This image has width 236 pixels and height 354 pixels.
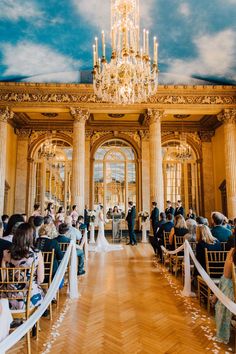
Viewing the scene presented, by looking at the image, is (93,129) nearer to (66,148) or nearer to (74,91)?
(66,148)

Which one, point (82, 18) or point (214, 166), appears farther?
point (214, 166)

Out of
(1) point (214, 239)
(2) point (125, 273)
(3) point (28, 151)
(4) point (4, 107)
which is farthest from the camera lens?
(3) point (28, 151)

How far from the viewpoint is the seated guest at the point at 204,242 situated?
348 centimetres

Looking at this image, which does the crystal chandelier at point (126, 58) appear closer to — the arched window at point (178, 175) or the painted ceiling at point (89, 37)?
the painted ceiling at point (89, 37)

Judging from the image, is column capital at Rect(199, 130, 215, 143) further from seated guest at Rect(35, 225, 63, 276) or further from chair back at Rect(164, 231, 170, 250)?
seated guest at Rect(35, 225, 63, 276)

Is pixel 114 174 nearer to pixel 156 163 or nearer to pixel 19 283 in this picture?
pixel 156 163

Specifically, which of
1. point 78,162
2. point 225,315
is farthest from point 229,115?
point 225,315

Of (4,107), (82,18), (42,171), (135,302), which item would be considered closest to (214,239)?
(135,302)

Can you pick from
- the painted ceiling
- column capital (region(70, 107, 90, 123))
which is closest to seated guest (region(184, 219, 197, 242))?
the painted ceiling

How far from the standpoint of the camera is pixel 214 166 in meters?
13.3

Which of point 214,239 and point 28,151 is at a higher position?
point 28,151

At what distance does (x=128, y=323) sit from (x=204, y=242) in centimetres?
147

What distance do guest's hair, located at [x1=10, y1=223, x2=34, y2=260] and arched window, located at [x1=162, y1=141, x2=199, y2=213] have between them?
11932 millimetres

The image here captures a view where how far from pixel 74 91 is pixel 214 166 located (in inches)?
314
